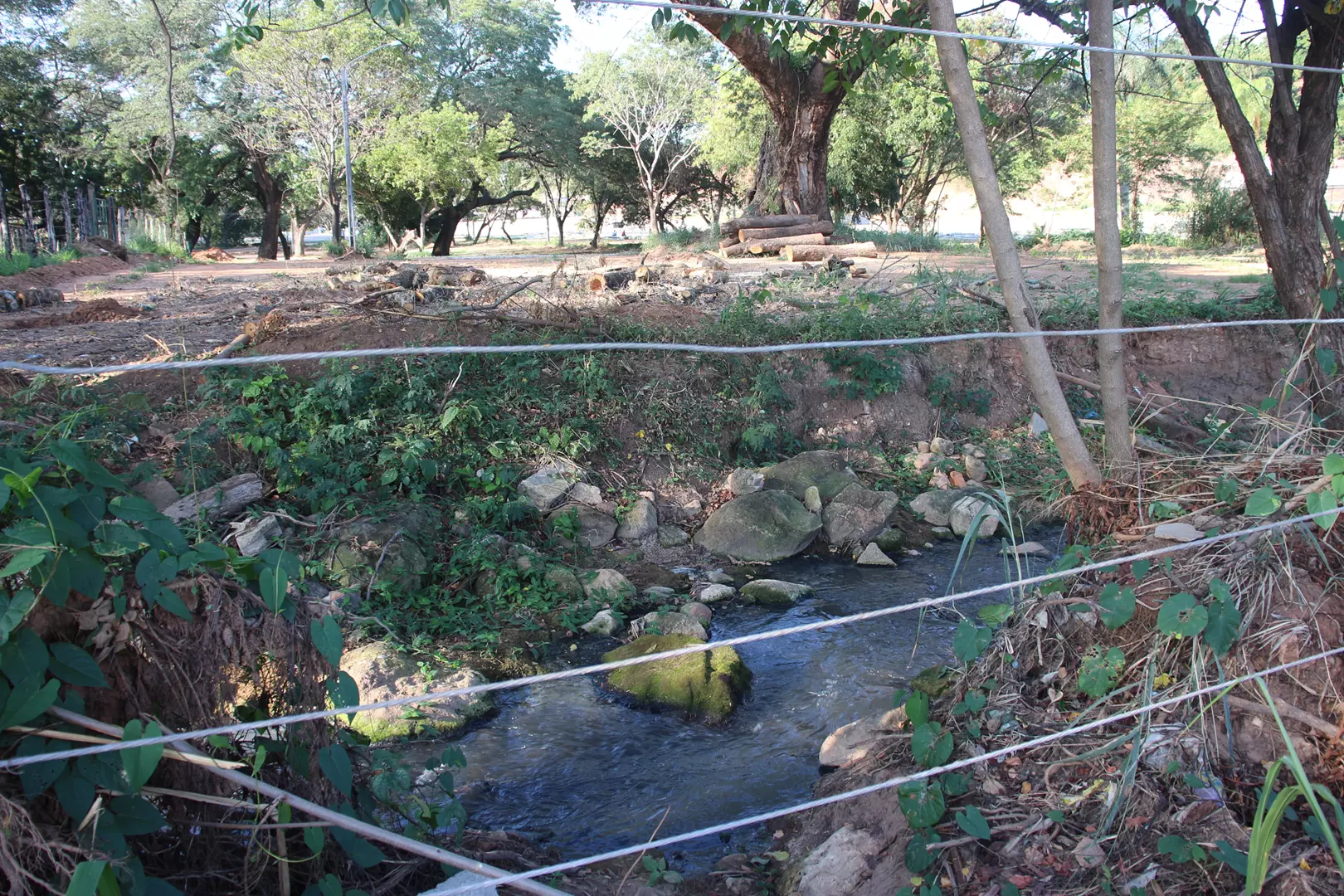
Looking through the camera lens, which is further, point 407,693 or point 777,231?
point 777,231

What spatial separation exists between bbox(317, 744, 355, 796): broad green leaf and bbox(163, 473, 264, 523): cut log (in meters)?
A: 3.99

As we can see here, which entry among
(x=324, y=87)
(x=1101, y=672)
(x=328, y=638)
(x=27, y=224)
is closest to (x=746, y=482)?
(x=1101, y=672)

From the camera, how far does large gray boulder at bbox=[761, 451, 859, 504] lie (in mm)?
6977

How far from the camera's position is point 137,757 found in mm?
1474

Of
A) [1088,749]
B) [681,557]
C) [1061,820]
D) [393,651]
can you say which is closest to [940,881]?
[1061,820]

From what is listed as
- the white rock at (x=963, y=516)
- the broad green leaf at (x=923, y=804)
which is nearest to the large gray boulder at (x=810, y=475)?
the white rock at (x=963, y=516)

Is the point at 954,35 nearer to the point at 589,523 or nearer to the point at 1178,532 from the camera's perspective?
the point at 1178,532

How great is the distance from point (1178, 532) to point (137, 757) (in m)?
2.50

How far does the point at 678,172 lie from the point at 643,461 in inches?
965

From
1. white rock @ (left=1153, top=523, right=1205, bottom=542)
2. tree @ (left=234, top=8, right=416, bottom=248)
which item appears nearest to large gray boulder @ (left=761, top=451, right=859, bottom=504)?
white rock @ (left=1153, top=523, right=1205, bottom=542)

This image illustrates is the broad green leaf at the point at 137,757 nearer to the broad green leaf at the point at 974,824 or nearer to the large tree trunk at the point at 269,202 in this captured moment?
the broad green leaf at the point at 974,824

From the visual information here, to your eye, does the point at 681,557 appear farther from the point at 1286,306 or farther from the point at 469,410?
the point at 1286,306

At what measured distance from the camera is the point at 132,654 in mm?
1775

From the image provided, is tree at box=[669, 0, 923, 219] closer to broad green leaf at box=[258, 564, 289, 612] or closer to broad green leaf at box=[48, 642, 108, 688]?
broad green leaf at box=[258, 564, 289, 612]
